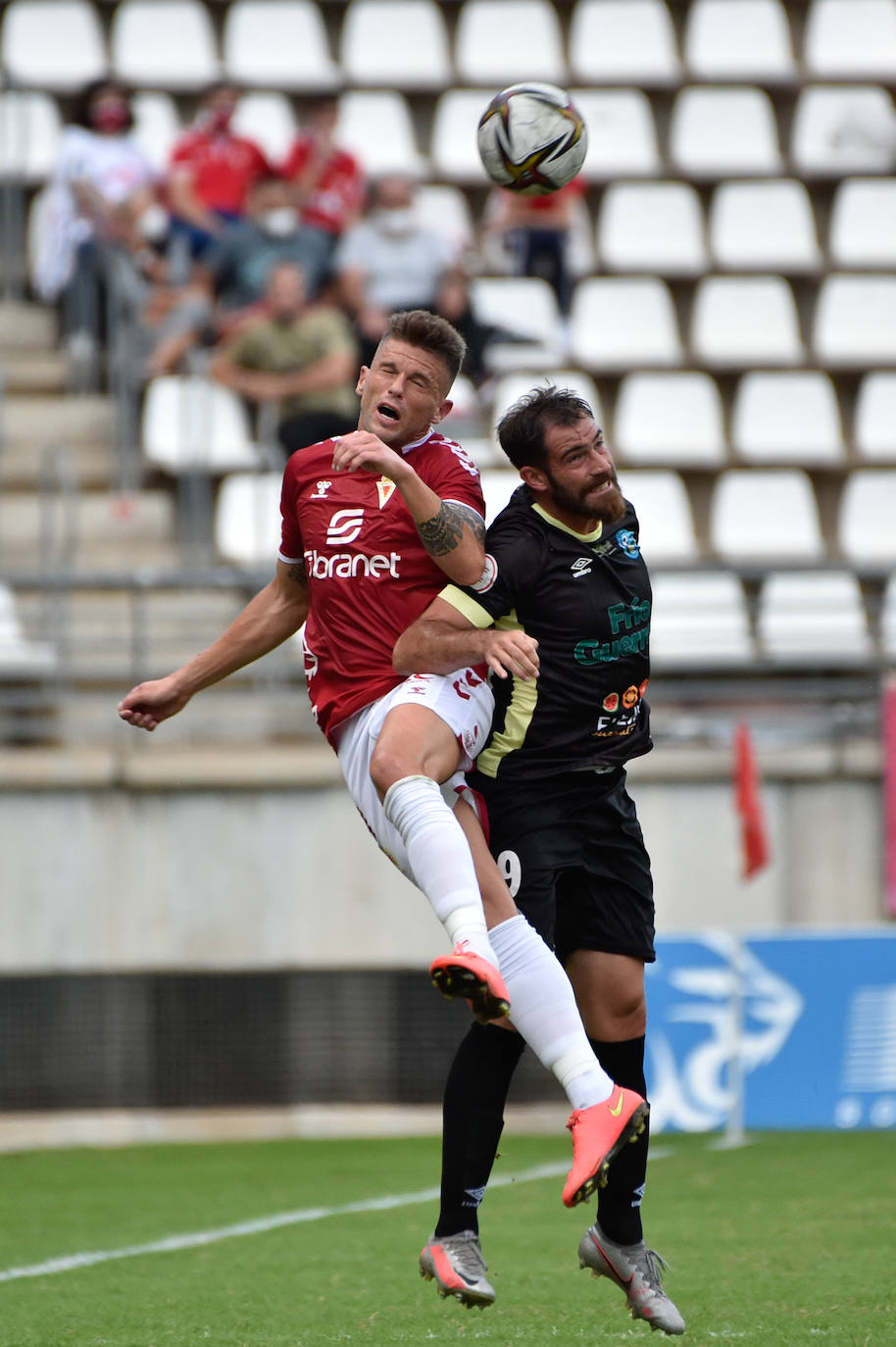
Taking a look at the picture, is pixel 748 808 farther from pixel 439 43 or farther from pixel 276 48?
pixel 276 48

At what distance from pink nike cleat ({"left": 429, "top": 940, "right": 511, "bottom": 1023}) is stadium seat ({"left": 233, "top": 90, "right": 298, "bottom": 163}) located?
39.0ft

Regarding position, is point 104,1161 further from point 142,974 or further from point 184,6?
point 184,6

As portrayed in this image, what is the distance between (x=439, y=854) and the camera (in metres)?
4.81

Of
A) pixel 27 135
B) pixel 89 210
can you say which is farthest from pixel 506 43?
pixel 89 210

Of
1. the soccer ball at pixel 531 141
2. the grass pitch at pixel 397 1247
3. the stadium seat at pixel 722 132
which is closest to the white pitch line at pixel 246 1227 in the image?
the grass pitch at pixel 397 1247

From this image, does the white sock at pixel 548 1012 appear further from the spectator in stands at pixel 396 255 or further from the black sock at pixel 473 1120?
→ the spectator in stands at pixel 396 255

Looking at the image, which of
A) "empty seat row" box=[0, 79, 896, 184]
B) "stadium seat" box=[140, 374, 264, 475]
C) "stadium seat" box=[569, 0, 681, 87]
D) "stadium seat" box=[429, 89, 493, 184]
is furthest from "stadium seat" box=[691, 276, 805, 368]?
"stadium seat" box=[140, 374, 264, 475]

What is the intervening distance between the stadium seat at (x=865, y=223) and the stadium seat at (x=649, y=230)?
1.05 metres

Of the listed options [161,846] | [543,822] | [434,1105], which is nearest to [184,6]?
[161,846]

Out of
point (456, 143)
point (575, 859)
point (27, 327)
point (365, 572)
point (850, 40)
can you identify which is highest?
point (850, 40)

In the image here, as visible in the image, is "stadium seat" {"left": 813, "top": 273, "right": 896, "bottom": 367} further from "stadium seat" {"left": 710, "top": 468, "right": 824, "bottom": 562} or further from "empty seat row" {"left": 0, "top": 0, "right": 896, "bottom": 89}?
"empty seat row" {"left": 0, "top": 0, "right": 896, "bottom": 89}

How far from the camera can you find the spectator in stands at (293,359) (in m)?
12.4

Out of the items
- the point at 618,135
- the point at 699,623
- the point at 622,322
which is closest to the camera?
the point at 699,623

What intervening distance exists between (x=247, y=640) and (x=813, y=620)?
7.31 metres
